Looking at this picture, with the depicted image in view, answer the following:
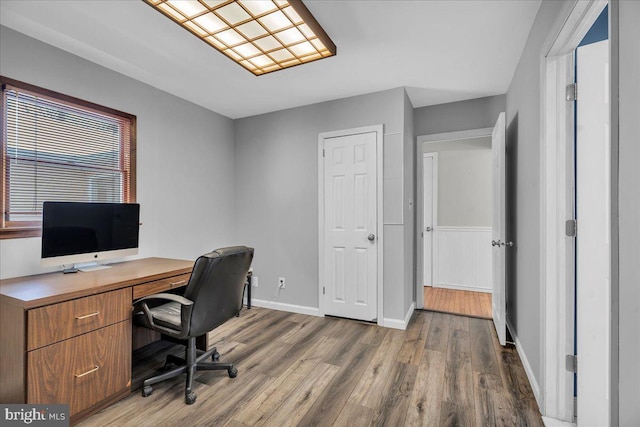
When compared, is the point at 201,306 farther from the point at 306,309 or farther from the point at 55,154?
the point at 306,309

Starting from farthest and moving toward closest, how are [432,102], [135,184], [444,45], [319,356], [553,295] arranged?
[432,102] → [135,184] → [319,356] → [444,45] → [553,295]

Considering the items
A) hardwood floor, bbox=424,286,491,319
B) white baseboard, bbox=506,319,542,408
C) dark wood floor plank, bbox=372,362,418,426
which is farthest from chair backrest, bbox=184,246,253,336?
hardwood floor, bbox=424,286,491,319

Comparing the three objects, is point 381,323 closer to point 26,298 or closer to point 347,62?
point 347,62

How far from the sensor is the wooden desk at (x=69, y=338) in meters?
1.49

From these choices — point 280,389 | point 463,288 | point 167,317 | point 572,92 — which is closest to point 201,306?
point 167,317

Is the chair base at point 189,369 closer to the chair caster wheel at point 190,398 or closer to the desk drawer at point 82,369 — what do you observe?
the chair caster wheel at point 190,398

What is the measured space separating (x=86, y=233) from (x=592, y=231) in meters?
3.14

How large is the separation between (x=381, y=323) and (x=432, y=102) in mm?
2561

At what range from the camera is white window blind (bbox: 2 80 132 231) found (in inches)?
80.0

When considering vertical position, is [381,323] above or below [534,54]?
below

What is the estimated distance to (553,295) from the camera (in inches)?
65.6

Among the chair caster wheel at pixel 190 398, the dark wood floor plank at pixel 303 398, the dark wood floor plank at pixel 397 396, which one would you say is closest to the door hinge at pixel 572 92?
the dark wood floor plank at pixel 397 396

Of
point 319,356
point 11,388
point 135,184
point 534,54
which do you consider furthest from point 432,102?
A: point 11,388

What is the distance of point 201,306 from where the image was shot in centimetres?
188
